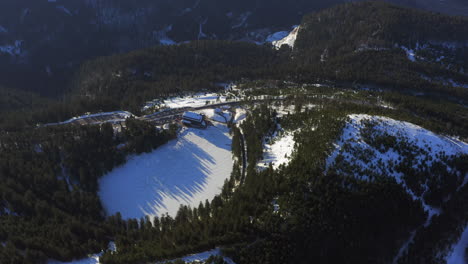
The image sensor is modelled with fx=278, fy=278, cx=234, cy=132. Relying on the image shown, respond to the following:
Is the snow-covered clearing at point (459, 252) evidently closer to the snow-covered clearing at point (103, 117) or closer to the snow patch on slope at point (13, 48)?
the snow-covered clearing at point (103, 117)

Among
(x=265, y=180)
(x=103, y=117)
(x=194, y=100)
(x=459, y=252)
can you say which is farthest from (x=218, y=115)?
A: (x=459, y=252)

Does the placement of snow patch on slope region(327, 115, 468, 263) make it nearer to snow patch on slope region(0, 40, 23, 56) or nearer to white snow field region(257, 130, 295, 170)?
white snow field region(257, 130, 295, 170)

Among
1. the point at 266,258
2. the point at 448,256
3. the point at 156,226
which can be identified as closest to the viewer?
the point at 266,258

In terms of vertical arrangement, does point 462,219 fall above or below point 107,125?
below

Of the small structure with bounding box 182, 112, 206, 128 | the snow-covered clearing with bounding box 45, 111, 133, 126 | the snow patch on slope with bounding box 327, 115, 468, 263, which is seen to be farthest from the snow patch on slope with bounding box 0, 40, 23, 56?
the snow patch on slope with bounding box 327, 115, 468, 263

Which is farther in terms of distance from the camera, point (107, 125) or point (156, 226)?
point (107, 125)

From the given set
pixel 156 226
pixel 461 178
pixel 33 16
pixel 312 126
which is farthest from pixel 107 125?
pixel 33 16

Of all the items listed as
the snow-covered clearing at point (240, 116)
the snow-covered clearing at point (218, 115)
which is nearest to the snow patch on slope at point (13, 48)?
the snow-covered clearing at point (218, 115)

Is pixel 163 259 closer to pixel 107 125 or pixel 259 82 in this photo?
pixel 107 125
